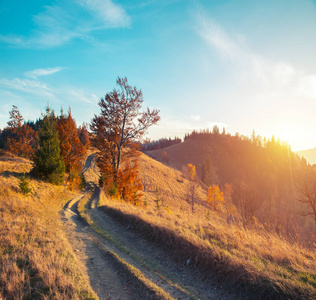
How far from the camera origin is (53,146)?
59.0 ft

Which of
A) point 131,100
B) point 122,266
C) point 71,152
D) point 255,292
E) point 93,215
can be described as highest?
point 131,100

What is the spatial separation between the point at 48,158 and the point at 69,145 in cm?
825

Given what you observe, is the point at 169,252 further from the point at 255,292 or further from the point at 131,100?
the point at 131,100

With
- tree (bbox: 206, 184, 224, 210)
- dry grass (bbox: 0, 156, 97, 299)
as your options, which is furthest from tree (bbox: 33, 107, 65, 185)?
tree (bbox: 206, 184, 224, 210)

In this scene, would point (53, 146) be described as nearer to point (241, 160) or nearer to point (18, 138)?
point (18, 138)

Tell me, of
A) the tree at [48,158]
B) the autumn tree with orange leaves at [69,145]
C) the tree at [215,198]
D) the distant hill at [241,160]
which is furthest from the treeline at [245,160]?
the tree at [48,158]

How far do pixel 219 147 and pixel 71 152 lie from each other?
15479 centimetres

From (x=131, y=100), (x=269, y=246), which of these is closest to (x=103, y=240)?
(x=269, y=246)

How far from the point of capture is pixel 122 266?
5242mm

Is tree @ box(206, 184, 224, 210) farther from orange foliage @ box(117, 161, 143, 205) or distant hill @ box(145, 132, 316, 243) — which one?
distant hill @ box(145, 132, 316, 243)

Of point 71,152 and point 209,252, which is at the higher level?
point 71,152

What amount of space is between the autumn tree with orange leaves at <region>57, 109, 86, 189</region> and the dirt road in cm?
1911

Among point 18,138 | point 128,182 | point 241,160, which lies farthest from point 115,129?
point 241,160

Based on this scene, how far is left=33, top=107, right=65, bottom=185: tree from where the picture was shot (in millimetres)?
17359
